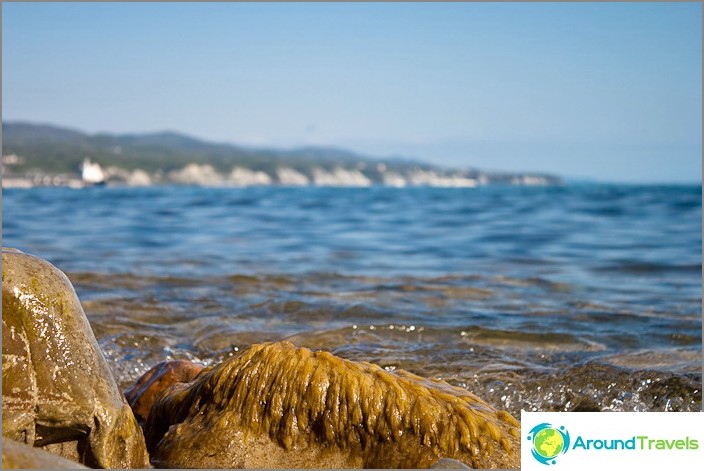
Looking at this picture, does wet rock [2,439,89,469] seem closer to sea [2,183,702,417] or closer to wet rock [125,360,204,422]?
wet rock [125,360,204,422]

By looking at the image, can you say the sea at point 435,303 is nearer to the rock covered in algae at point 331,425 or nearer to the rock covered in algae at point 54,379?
the rock covered in algae at point 331,425

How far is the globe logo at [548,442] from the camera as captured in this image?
11.3 feet

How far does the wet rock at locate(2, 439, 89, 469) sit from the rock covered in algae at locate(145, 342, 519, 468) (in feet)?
3.02

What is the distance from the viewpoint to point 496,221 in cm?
2648

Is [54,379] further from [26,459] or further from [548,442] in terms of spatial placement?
[548,442]

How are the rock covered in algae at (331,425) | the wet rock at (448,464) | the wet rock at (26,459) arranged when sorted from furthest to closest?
the rock covered in algae at (331,425) → the wet rock at (448,464) → the wet rock at (26,459)

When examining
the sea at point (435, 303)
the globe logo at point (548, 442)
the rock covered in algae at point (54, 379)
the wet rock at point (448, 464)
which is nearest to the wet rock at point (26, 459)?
the rock covered in algae at point (54, 379)

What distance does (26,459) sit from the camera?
10.0 ft

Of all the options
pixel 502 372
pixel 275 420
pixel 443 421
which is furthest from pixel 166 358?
pixel 443 421

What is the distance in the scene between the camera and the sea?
665 centimetres

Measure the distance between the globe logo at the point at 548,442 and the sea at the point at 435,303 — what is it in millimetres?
2396

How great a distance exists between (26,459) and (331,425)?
4.88 feet
